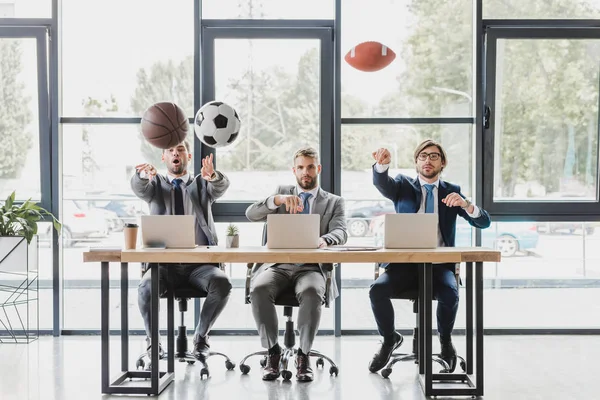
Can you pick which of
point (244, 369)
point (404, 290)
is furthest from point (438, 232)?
point (244, 369)

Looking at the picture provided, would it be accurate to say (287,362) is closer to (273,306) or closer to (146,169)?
(273,306)

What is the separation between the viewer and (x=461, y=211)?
4023 mm

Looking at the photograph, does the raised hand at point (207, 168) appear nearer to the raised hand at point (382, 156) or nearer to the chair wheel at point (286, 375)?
the raised hand at point (382, 156)

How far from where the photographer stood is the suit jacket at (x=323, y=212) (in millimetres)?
3939

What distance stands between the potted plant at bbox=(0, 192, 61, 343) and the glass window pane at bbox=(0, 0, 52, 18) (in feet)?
4.30

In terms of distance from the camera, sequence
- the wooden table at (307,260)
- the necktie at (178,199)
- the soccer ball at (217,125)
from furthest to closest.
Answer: the necktie at (178,199) < the soccer ball at (217,125) < the wooden table at (307,260)

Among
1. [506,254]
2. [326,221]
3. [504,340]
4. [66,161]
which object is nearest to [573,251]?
[506,254]

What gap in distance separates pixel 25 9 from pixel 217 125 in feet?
6.31

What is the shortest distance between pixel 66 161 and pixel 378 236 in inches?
92.1

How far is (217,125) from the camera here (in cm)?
404

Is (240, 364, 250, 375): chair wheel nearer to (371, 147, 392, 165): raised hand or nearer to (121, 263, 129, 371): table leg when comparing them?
(121, 263, 129, 371): table leg

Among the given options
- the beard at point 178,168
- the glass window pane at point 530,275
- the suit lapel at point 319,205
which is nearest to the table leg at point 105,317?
the beard at point 178,168

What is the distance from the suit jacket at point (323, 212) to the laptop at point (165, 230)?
0.62 m

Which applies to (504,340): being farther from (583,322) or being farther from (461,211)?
(461,211)
